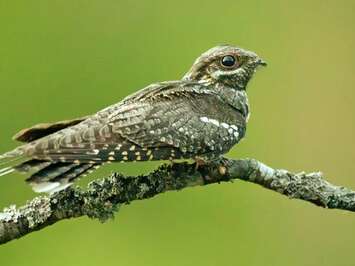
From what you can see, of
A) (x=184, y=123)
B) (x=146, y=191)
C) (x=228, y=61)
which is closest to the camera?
(x=146, y=191)

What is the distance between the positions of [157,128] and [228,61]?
552 millimetres

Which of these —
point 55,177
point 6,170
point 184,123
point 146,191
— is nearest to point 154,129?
point 184,123

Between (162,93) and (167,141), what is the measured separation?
0.24m

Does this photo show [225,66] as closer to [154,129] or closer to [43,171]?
[154,129]

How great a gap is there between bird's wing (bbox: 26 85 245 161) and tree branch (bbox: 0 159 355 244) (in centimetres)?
11

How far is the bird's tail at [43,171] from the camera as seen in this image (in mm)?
2807

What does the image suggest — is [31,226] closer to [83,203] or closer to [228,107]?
[83,203]

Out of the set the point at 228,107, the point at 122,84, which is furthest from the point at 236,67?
the point at 122,84

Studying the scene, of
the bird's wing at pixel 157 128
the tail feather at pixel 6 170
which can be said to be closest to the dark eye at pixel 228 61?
the bird's wing at pixel 157 128

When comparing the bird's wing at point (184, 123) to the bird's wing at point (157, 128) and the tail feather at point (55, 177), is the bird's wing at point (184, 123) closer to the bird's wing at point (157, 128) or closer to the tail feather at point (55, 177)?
the bird's wing at point (157, 128)

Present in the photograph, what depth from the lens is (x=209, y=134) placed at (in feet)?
11.0

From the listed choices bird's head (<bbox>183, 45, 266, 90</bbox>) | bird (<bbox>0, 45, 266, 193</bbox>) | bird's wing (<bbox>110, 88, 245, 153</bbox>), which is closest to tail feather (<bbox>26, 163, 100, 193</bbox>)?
bird (<bbox>0, 45, 266, 193</bbox>)

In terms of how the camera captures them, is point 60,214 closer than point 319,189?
Yes

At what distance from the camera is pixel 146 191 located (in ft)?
10.0
